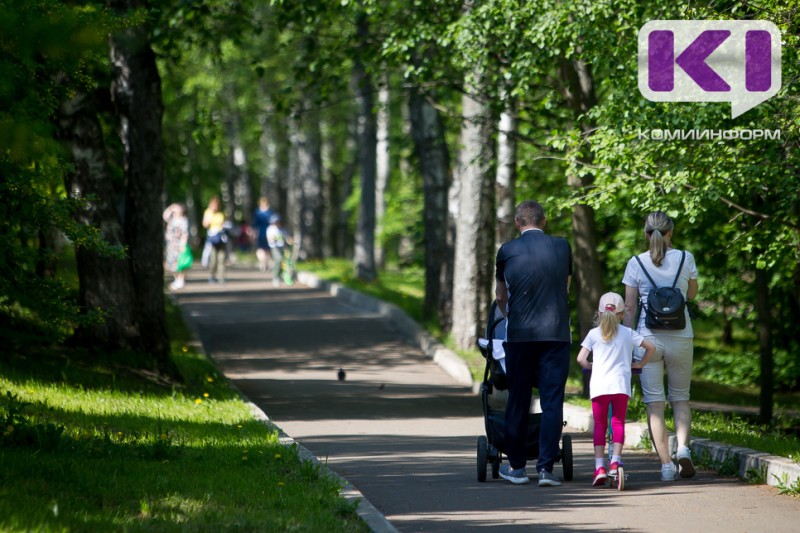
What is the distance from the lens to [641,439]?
1158cm

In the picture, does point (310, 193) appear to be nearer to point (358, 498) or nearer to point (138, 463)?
point (138, 463)

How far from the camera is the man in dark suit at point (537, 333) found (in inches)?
364

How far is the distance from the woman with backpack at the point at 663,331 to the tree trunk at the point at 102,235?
633 centimetres

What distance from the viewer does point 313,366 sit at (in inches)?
739

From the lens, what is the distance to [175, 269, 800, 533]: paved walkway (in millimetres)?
8094

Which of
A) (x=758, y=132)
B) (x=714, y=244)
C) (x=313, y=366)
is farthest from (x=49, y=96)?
(x=714, y=244)

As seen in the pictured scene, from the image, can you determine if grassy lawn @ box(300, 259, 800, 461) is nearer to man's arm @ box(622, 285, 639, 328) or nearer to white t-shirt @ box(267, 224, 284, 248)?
man's arm @ box(622, 285, 639, 328)

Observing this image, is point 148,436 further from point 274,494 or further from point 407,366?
point 407,366

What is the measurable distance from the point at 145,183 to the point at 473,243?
5914mm

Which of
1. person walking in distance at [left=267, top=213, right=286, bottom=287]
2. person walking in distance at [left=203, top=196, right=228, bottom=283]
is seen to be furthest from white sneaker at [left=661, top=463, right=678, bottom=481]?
person walking in distance at [left=203, top=196, right=228, bottom=283]

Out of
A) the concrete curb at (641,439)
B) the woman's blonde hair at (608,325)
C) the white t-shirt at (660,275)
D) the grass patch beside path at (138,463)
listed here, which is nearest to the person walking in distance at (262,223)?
the concrete curb at (641,439)

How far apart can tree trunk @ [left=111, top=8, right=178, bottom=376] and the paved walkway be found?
1.50m

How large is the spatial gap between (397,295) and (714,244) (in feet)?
30.3

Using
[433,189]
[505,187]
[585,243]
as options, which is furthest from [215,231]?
[585,243]
